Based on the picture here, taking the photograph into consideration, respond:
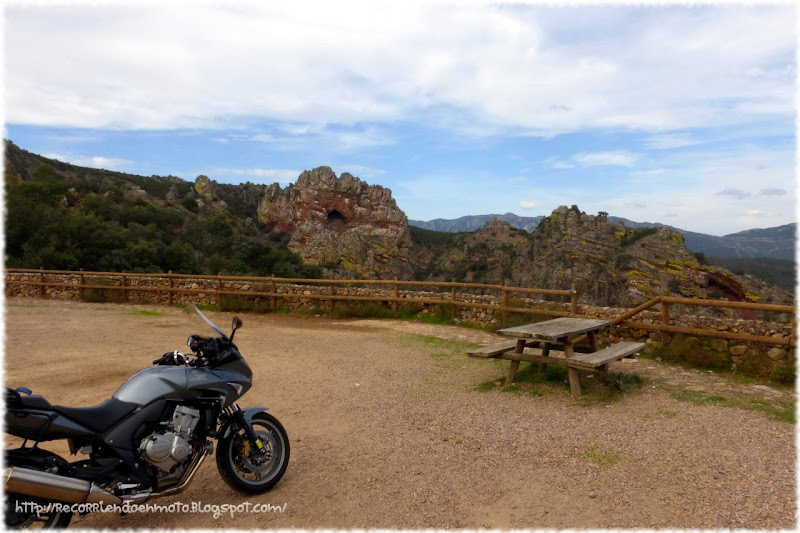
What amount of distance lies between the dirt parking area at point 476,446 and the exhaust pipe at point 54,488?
55 centimetres

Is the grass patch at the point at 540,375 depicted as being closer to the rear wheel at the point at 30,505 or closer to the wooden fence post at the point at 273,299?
the rear wheel at the point at 30,505

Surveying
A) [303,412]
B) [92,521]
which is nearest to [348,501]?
[92,521]

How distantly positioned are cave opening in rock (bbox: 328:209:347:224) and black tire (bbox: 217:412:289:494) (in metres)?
73.0

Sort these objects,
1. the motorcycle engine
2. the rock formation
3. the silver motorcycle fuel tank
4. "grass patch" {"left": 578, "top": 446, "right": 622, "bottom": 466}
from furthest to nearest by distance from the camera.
Answer: the rock formation, "grass patch" {"left": 578, "top": 446, "right": 622, "bottom": 466}, the silver motorcycle fuel tank, the motorcycle engine

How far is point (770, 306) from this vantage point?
255 inches

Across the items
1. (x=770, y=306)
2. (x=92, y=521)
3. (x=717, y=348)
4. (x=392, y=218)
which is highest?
(x=392, y=218)

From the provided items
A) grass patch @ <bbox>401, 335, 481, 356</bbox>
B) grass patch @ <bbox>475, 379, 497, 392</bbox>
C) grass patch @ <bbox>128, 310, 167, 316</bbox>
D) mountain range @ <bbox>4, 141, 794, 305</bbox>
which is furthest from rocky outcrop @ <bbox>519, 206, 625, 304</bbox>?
grass patch @ <bbox>475, 379, 497, 392</bbox>

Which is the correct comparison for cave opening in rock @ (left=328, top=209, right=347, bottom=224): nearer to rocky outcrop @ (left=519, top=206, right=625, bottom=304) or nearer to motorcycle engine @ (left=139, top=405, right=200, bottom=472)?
rocky outcrop @ (left=519, top=206, right=625, bottom=304)

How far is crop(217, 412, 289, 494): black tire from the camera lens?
3.41 metres

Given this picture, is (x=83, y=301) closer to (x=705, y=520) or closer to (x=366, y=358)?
(x=366, y=358)

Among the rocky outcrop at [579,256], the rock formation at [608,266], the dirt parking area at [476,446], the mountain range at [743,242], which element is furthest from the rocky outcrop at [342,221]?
the dirt parking area at [476,446]

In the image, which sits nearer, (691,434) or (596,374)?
(691,434)

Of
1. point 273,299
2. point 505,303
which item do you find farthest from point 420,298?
point 273,299

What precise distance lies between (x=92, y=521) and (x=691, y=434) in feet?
15.4
